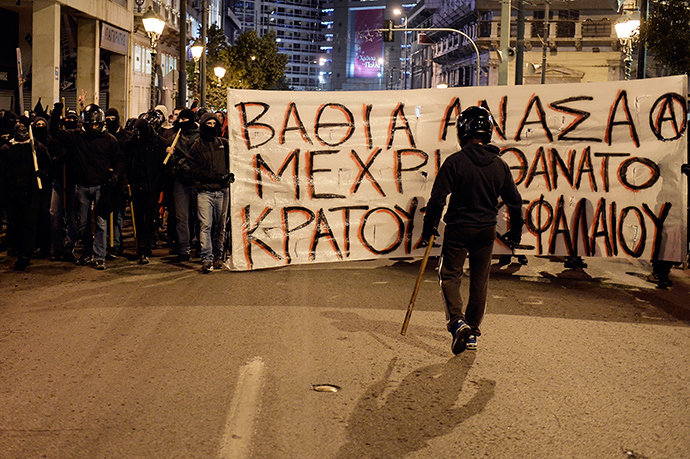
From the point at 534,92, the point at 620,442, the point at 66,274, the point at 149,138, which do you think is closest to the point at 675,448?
the point at 620,442

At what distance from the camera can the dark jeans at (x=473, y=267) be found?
20.9 ft

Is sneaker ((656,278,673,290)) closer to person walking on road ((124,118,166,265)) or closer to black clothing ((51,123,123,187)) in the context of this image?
person walking on road ((124,118,166,265))

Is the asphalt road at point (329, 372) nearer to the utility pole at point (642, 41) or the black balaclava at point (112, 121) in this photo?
the black balaclava at point (112, 121)

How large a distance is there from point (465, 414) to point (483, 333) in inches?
87.3

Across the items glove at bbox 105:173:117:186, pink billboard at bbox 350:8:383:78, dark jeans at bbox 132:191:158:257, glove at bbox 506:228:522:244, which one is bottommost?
dark jeans at bbox 132:191:158:257

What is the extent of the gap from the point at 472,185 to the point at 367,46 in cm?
17298

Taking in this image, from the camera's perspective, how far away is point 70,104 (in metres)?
31.9

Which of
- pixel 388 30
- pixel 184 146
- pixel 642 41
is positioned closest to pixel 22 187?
pixel 184 146

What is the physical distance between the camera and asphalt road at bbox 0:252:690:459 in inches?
174

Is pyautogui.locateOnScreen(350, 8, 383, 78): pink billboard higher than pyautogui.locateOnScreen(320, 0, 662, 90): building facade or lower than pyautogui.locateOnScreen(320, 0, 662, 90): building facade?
higher

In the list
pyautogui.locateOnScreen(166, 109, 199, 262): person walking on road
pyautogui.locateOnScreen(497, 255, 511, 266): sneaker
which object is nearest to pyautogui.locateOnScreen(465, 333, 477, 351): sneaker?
pyautogui.locateOnScreen(497, 255, 511, 266): sneaker

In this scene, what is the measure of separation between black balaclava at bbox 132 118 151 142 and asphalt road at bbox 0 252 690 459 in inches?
99.8

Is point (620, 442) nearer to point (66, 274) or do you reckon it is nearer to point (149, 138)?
point (66, 274)

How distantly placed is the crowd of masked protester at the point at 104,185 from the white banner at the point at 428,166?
2.24 feet
